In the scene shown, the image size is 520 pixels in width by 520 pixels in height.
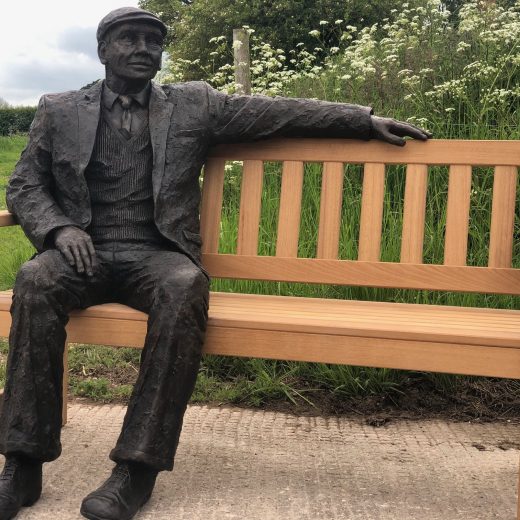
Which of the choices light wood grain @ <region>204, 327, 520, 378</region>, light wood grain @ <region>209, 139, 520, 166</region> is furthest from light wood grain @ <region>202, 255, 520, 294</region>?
light wood grain @ <region>204, 327, 520, 378</region>

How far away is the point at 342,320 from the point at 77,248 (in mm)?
921

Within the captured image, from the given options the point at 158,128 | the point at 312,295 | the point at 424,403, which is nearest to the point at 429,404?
the point at 424,403

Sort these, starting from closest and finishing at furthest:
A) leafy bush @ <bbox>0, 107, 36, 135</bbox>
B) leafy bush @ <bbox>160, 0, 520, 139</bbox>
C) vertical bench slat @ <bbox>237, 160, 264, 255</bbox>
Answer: vertical bench slat @ <bbox>237, 160, 264, 255</bbox>
leafy bush @ <bbox>160, 0, 520, 139</bbox>
leafy bush @ <bbox>0, 107, 36, 135</bbox>

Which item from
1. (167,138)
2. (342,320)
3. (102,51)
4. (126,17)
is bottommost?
(342,320)

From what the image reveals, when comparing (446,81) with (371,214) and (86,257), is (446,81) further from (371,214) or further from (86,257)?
(86,257)

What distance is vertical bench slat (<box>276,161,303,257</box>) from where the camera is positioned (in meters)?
3.60

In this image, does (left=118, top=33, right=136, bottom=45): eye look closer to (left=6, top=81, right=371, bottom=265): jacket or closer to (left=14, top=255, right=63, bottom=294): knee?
(left=6, top=81, right=371, bottom=265): jacket

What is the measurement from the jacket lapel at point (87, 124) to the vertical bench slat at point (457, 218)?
53.0 inches

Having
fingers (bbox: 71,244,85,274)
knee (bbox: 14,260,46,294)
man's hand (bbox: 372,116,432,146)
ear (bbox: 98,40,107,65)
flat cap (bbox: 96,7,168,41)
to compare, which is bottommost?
knee (bbox: 14,260,46,294)

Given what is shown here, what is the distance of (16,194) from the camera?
10.8ft

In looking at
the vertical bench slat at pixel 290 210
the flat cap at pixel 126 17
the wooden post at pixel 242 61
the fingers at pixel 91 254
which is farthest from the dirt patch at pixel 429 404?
the wooden post at pixel 242 61

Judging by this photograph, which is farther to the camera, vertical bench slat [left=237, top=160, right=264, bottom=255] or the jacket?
vertical bench slat [left=237, top=160, right=264, bottom=255]

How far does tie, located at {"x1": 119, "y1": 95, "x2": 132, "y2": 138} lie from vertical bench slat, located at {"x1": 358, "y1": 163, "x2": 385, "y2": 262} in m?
0.92

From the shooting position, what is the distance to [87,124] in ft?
10.7
